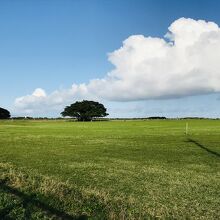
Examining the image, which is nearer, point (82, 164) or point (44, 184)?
point (44, 184)

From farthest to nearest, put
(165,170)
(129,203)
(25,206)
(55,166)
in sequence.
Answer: (55,166), (165,170), (129,203), (25,206)

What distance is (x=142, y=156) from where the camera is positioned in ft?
102

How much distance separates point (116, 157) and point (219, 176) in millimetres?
10568

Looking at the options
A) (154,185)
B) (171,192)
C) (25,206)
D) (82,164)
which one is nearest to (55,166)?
(82,164)

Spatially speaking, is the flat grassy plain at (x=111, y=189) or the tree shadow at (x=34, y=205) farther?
the flat grassy plain at (x=111, y=189)

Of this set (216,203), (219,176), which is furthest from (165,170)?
(216,203)

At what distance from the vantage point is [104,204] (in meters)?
14.2

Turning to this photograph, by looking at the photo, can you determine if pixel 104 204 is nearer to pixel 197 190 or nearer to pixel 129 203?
pixel 129 203

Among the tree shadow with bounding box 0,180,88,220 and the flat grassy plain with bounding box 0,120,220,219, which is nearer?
the tree shadow with bounding box 0,180,88,220

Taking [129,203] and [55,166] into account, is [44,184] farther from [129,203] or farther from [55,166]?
[55,166]

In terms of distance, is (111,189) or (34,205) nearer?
(34,205)

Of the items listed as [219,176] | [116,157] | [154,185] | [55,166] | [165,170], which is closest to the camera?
[154,185]

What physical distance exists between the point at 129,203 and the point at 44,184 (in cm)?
412

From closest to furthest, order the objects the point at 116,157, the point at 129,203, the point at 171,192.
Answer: the point at 129,203
the point at 171,192
the point at 116,157
